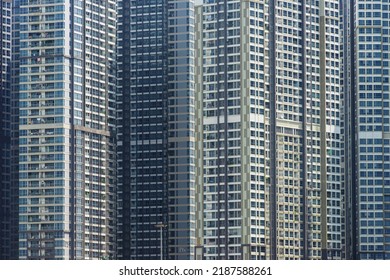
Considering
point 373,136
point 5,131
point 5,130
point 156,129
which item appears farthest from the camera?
point 5,130

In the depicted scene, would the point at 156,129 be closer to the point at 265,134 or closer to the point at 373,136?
the point at 265,134

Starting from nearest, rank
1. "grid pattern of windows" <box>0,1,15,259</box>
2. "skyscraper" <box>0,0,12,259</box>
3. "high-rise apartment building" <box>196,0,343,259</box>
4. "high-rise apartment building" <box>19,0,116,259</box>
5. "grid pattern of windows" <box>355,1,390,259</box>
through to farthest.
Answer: "high-rise apartment building" <box>19,0,116,259</box> → "high-rise apartment building" <box>196,0,343,259</box> → "grid pattern of windows" <box>0,1,15,259</box> → "skyscraper" <box>0,0,12,259</box> → "grid pattern of windows" <box>355,1,390,259</box>

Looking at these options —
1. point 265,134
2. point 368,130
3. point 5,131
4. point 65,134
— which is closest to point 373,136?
point 368,130

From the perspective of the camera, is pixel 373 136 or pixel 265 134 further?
pixel 373 136

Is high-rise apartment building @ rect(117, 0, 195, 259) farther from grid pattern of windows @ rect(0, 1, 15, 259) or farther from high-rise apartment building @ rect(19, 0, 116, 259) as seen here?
grid pattern of windows @ rect(0, 1, 15, 259)

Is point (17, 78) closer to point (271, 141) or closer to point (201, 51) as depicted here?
point (201, 51)

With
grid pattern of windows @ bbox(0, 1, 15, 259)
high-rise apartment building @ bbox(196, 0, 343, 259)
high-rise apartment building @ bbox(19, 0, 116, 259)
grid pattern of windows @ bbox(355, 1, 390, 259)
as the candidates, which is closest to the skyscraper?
grid pattern of windows @ bbox(0, 1, 15, 259)
